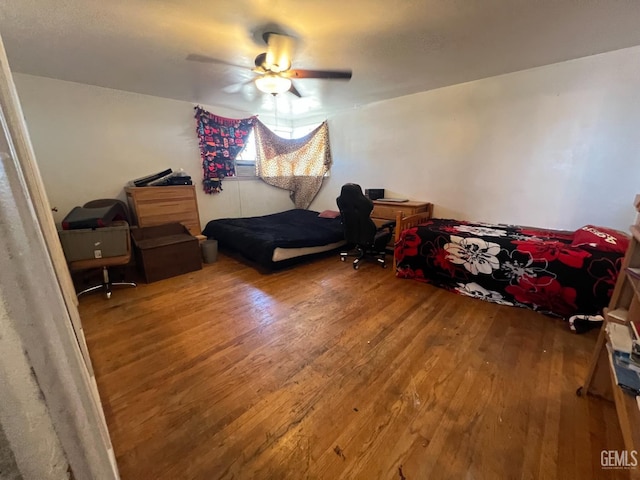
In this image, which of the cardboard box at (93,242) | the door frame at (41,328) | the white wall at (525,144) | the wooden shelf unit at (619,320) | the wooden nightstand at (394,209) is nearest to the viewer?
the door frame at (41,328)

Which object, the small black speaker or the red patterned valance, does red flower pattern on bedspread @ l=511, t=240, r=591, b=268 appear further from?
the red patterned valance

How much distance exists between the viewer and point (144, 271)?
2760mm

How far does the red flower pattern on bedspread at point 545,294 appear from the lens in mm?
2053

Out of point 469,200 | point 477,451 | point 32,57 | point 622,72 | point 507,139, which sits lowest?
point 477,451

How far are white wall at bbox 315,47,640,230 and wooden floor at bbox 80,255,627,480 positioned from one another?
1433 millimetres

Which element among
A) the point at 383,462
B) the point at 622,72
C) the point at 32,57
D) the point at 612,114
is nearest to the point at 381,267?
the point at 383,462

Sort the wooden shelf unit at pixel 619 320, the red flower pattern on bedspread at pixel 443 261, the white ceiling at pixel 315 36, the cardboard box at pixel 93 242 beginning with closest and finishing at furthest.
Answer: the wooden shelf unit at pixel 619 320
the white ceiling at pixel 315 36
the cardboard box at pixel 93 242
the red flower pattern on bedspread at pixel 443 261

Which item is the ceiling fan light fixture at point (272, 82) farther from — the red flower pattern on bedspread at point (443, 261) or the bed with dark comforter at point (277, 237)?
the red flower pattern on bedspread at point (443, 261)

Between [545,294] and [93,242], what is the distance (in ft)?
13.2

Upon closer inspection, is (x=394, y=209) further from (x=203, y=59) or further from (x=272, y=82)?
(x=203, y=59)

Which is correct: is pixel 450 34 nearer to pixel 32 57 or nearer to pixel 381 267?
pixel 381 267

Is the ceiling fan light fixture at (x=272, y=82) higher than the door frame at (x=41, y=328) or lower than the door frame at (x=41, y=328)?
higher

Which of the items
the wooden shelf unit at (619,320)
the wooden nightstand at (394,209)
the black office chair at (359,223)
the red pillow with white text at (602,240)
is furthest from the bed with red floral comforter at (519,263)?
the wooden shelf unit at (619,320)

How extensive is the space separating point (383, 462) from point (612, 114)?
3.52 m
